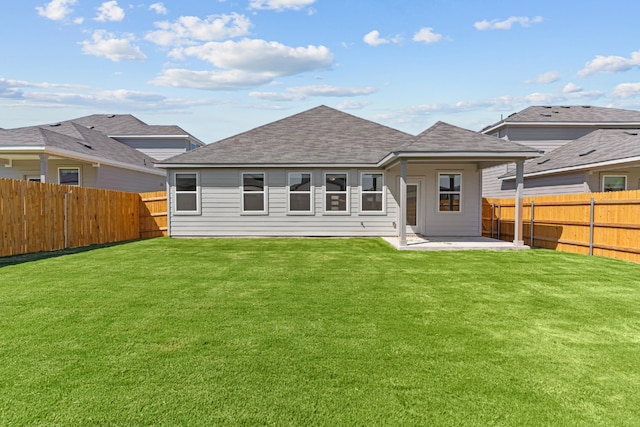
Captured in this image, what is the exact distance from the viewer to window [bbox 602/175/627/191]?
15164 mm

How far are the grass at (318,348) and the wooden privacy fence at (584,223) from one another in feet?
8.51

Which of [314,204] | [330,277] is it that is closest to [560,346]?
[330,277]

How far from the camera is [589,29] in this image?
1258cm

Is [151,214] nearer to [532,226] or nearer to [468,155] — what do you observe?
[468,155]

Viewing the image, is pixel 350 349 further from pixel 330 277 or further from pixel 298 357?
pixel 330 277

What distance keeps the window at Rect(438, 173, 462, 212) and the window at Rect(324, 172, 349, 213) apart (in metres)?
3.63

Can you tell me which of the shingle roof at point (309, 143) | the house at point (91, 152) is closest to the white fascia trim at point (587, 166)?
the shingle roof at point (309, 143)

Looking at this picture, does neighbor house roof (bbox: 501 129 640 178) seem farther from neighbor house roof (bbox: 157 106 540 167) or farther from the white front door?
the white front door

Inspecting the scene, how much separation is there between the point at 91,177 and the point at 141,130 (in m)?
9.51

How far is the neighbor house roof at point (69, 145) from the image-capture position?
1305cm

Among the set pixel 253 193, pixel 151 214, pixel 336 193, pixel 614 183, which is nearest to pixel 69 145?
pixel 151 214

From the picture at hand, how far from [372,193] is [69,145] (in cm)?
1168

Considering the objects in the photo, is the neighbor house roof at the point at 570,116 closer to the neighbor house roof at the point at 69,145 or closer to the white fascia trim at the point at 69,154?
the white fascia trim at the point at 69,154

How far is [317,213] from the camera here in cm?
1492
